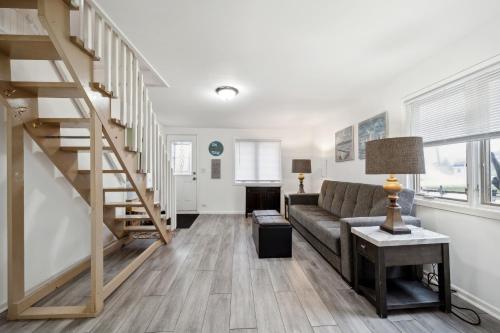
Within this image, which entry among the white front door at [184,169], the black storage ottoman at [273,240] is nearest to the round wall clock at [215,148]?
the white front door at [184,169]

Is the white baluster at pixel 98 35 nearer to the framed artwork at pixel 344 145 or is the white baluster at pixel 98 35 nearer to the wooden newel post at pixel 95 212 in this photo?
the wooden newel post at pixel 95 212

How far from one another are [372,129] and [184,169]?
4.30m

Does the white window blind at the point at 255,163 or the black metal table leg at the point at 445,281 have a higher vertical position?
the white window blind at the point at 255,163

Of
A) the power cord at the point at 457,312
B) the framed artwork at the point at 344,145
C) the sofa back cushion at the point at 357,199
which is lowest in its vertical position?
the power cord at the point at 457,312

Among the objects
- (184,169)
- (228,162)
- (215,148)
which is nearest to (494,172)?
(228,162)

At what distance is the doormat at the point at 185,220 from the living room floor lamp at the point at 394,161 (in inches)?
136

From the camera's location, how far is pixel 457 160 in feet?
6.62

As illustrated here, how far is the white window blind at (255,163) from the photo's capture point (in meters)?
5.59

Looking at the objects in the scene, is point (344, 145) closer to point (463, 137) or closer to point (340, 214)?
point (340, 214)

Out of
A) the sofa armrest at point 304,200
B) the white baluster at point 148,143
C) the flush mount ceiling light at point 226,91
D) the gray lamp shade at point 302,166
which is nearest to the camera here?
the white baluster at point 148,143

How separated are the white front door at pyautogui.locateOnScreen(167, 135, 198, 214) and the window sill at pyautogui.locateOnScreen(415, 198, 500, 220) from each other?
4598mm

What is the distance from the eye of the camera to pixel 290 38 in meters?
1.88

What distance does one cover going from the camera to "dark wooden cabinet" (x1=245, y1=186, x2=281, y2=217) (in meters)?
5.12

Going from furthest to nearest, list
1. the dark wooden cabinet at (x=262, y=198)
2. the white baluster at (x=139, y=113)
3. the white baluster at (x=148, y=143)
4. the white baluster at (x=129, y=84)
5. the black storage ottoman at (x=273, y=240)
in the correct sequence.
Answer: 1. the dark wooden cabinet at (x=262, y=198)
2. the black storage ottoman at (x=273, y=240)
3. the white baluster at (x=148, y=143)
4. the white baluster at (x=139, y=113)
5. the white baluster at (x=129, y=84)
